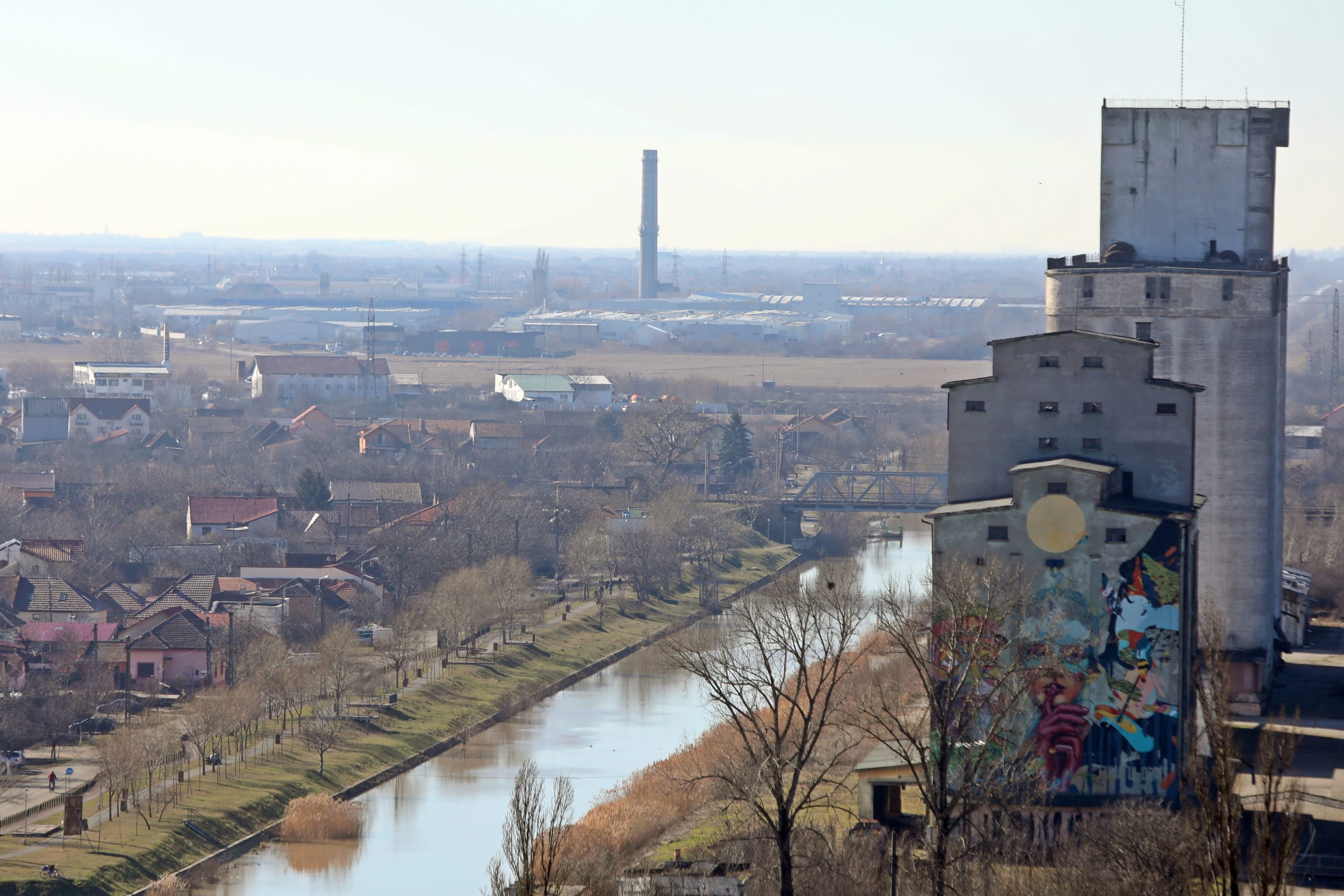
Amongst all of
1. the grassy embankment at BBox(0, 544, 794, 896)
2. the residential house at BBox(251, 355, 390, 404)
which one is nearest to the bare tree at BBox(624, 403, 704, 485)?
the grassy embankment at BBox(0, 544, 794, 896)

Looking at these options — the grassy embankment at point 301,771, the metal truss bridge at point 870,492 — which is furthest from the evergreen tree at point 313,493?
the metal truss bridge at point 870,492

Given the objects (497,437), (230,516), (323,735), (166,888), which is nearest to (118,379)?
(497,437)

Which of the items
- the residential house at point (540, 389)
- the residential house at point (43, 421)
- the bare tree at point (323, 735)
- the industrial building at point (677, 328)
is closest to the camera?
the bare tree at point (323, 735)

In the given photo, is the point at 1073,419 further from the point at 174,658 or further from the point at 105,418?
the point at 105,418

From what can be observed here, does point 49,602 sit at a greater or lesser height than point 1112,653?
lesser

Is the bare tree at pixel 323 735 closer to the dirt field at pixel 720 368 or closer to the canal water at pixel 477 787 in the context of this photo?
the canal water at pixel 477 787

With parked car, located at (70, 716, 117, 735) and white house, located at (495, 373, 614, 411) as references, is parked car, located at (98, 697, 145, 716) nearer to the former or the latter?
parked car, located at (70, 716, 117, 735)
